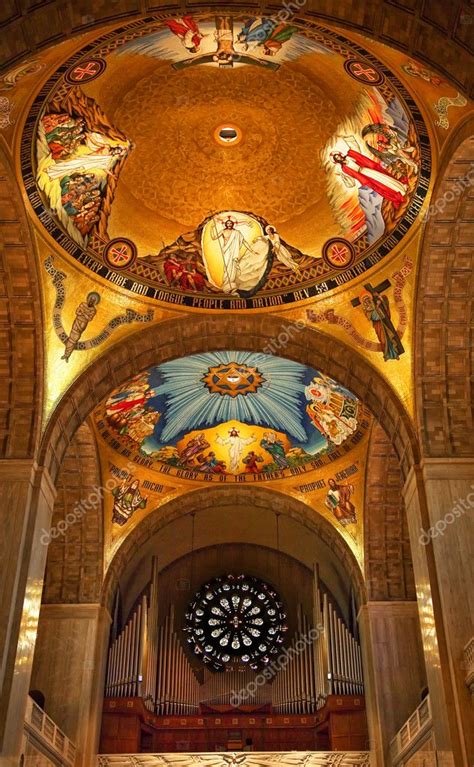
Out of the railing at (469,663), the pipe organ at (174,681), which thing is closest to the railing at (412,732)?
the railing at (469,663)

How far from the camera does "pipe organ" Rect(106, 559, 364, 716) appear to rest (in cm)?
1692

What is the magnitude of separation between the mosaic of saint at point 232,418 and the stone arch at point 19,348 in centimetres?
347

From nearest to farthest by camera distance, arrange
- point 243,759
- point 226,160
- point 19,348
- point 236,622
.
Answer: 1. point 19,348
2. point 226,160
3. point 243,759
4. point 236,622

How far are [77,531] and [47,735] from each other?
184 inches

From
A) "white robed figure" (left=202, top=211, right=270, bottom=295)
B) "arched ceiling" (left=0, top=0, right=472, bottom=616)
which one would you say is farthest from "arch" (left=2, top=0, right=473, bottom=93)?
"white robed figure" (left=202, top=211, right=270, bottom=295)

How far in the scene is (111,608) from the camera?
1795cm

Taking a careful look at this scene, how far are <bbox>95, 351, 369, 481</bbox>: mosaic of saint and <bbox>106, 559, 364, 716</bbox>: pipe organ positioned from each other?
3.16 m

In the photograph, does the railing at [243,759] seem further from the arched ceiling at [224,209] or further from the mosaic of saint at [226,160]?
the mosaic of saint at [226,160]

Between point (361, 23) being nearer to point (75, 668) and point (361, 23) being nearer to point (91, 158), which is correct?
point (91, 158)

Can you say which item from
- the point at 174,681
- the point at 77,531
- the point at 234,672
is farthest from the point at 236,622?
the point at 77,531

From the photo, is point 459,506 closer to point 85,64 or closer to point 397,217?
point 397,217

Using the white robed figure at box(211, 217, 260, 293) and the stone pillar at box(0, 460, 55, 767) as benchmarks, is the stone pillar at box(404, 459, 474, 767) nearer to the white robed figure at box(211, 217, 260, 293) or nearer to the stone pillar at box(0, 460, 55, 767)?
the white robed figure at box(211, 217, 260, 293)

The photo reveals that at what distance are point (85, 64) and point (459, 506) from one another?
8.21 meters

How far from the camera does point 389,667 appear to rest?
50.9 ft
